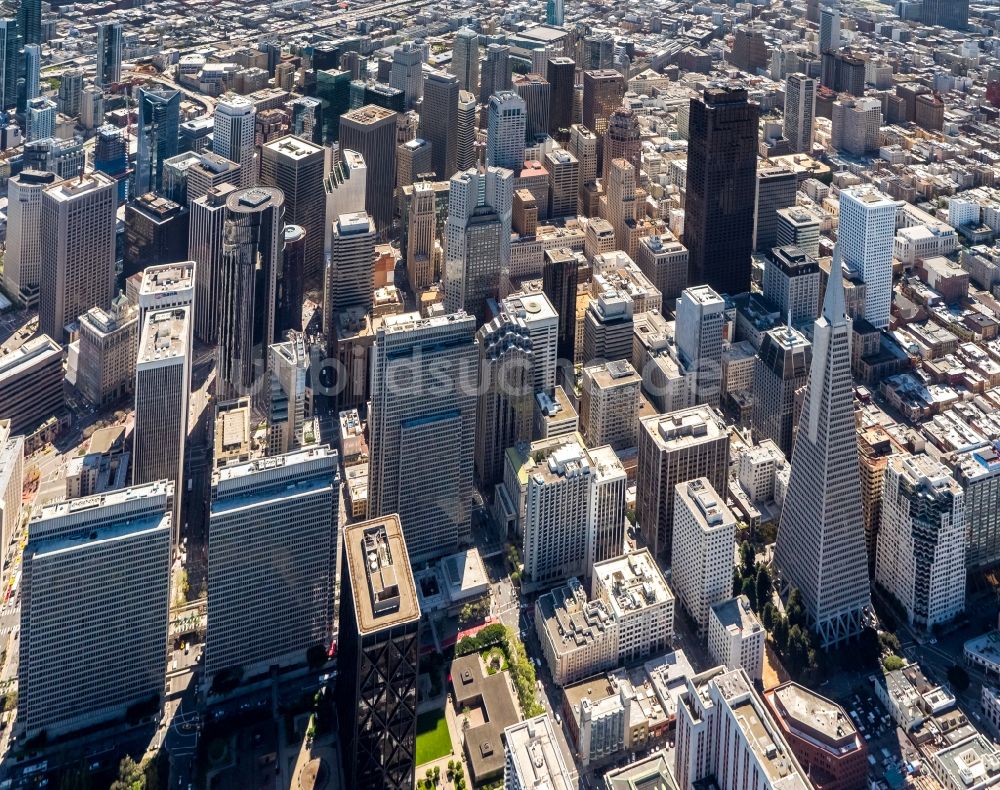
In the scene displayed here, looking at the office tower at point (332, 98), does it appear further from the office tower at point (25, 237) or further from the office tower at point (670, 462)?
the office tower at point (670, 462)

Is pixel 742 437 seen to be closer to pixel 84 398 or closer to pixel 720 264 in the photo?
pixel 720 264

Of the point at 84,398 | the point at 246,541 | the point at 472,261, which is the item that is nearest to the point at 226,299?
the point at 84,398

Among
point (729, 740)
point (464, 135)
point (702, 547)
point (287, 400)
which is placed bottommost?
point (729, 740)

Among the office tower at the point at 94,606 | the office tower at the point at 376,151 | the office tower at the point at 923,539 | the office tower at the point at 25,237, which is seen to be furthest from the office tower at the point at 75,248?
the office tower at the point at 923,539

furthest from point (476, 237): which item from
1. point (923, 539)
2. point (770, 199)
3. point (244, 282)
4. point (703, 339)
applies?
point (923, 539)

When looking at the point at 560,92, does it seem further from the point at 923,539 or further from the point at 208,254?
the point at 923,539

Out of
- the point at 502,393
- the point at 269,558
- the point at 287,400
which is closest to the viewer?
the point at 269,558

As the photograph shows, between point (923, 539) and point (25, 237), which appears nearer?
point (923, 539)
